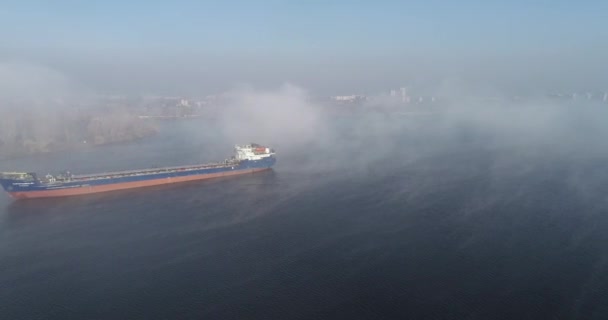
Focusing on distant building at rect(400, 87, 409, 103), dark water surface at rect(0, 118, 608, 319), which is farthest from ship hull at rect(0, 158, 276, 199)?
distant building at rect(400, 87, 409, 103)

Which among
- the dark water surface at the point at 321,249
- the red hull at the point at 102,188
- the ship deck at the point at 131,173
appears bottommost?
the dark water surface at the point at 321,249

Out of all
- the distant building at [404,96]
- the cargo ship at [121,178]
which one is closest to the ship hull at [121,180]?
the cargo ship at [121,178]

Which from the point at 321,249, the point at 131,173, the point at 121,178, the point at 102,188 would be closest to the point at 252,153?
the point at 131,173

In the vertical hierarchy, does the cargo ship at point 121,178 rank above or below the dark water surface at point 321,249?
above

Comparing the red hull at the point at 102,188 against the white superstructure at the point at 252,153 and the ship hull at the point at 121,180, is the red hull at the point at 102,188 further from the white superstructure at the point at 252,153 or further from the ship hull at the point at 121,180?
the white superstructure at the point at 252,153

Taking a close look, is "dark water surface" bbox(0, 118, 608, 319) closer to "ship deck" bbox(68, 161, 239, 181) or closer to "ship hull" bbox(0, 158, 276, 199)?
"ship hull" bbox(0, 158, 276, 199)

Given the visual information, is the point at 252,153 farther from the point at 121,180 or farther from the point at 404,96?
the point at 404,96

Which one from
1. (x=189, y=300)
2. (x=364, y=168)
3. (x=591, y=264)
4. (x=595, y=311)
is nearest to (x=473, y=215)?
(x=591, y=264)
